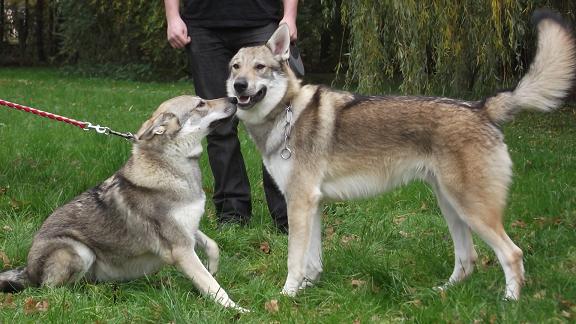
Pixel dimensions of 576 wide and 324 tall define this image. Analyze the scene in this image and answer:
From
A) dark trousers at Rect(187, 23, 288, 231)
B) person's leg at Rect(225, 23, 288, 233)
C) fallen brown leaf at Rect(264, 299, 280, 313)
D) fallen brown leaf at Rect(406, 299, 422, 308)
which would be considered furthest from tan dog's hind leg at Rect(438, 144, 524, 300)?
dark trousers at Rect(187, 23, 288, 231)

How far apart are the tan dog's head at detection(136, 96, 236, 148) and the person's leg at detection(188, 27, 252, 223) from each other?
923mm

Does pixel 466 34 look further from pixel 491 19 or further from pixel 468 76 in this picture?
pixel 468 76

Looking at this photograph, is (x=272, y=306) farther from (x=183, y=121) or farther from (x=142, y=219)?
(x=183, y=121)

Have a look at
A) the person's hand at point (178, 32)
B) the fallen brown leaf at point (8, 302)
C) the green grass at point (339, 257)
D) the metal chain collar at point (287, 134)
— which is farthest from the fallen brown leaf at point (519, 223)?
the fallen brown leaf at point (8, 302)

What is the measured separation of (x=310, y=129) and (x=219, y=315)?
125cm

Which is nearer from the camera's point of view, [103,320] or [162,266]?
[103,320]

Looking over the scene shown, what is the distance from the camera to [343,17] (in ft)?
27.3

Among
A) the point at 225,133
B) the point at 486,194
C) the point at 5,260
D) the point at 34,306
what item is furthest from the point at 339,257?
the point at 5,260

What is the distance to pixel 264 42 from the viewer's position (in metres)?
4.96

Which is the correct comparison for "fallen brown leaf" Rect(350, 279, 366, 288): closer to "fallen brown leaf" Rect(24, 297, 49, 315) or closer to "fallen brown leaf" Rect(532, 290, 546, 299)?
"fallen brown leaf" Rect(532, 290, 546, 299)

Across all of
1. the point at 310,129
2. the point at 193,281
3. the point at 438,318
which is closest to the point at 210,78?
the point at 310,129

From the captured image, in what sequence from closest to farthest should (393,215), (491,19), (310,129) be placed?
(310,129) → (393,215) → (491,19)

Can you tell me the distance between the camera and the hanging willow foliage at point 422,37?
752cm

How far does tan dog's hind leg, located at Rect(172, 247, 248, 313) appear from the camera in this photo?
146 inches
